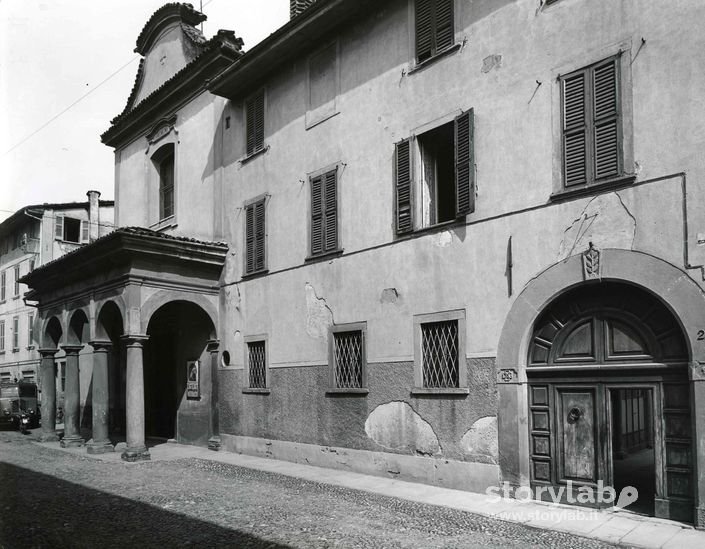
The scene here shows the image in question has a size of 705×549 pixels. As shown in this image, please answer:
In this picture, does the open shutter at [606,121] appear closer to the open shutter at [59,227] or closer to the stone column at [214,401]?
the stone column at [214,401]

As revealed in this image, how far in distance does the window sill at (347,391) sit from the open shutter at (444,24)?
568 cm

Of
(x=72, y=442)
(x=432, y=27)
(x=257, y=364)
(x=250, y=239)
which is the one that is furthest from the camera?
(x=72, y=442)

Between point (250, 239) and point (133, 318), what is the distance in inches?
117

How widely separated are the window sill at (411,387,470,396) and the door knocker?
1484 mm

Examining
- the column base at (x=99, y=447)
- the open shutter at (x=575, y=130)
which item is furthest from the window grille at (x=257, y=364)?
the open shutter at (x=575, y=130)

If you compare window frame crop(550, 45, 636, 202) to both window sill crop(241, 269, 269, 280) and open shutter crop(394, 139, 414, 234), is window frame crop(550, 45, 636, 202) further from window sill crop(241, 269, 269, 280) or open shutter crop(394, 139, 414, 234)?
window sill crop(241, 269, 269, 280)

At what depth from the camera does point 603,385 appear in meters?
8.03

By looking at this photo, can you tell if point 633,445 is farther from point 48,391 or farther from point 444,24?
point 48,391

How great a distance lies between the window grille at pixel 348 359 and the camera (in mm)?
11305

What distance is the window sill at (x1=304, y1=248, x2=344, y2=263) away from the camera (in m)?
11.8

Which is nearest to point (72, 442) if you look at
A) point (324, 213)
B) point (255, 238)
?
point (255, 238)

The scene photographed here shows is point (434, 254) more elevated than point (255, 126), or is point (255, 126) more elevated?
point (255, 126)

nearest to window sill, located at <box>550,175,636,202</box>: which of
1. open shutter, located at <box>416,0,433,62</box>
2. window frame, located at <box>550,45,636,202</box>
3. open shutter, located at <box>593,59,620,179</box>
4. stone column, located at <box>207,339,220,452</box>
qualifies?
window frame, located at <box>550,45,636,202</box>

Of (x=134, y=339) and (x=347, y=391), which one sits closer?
(x=347, y=391)
